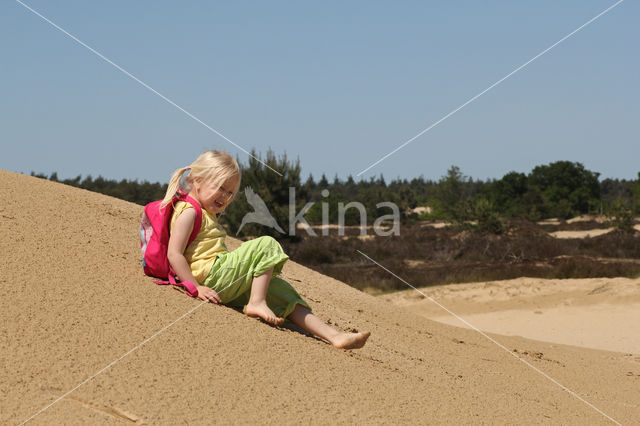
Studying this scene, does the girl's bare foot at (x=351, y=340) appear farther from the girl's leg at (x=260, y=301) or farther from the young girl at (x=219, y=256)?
the girl's leg at (x=260, y=301)

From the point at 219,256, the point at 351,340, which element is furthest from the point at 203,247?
the point at 351,340

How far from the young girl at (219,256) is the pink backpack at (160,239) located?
0.05 metres

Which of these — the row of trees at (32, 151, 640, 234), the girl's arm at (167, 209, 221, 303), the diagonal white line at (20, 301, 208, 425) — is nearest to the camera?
the diagonal white line at (20, 301, 208, 425)

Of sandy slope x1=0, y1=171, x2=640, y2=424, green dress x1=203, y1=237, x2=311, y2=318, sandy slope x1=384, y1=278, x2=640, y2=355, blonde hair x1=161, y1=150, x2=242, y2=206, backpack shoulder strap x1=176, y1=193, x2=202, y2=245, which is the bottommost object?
sandy slope x1=384, y1=278, x2=640, y2=355

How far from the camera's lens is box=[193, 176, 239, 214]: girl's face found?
446 centimetres

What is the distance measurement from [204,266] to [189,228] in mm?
295

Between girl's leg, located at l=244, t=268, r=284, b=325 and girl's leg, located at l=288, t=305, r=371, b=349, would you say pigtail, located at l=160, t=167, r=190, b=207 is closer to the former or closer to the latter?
girl's leg, located at l=244, t=268, r=284, b=325

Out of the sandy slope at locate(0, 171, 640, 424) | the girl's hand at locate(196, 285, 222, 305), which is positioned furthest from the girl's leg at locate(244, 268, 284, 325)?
the girl's hand at locate(196, 285, 222, 305)

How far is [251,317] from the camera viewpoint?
14.4 feet

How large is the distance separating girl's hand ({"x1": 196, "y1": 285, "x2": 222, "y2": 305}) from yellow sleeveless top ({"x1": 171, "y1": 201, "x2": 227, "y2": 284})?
97mm

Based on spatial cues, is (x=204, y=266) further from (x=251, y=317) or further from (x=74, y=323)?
(x=74, y=323)

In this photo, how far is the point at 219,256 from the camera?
4488 millimetres

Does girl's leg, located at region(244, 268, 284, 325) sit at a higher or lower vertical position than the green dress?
lower

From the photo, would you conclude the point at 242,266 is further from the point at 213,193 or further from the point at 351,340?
the point at 351,340
